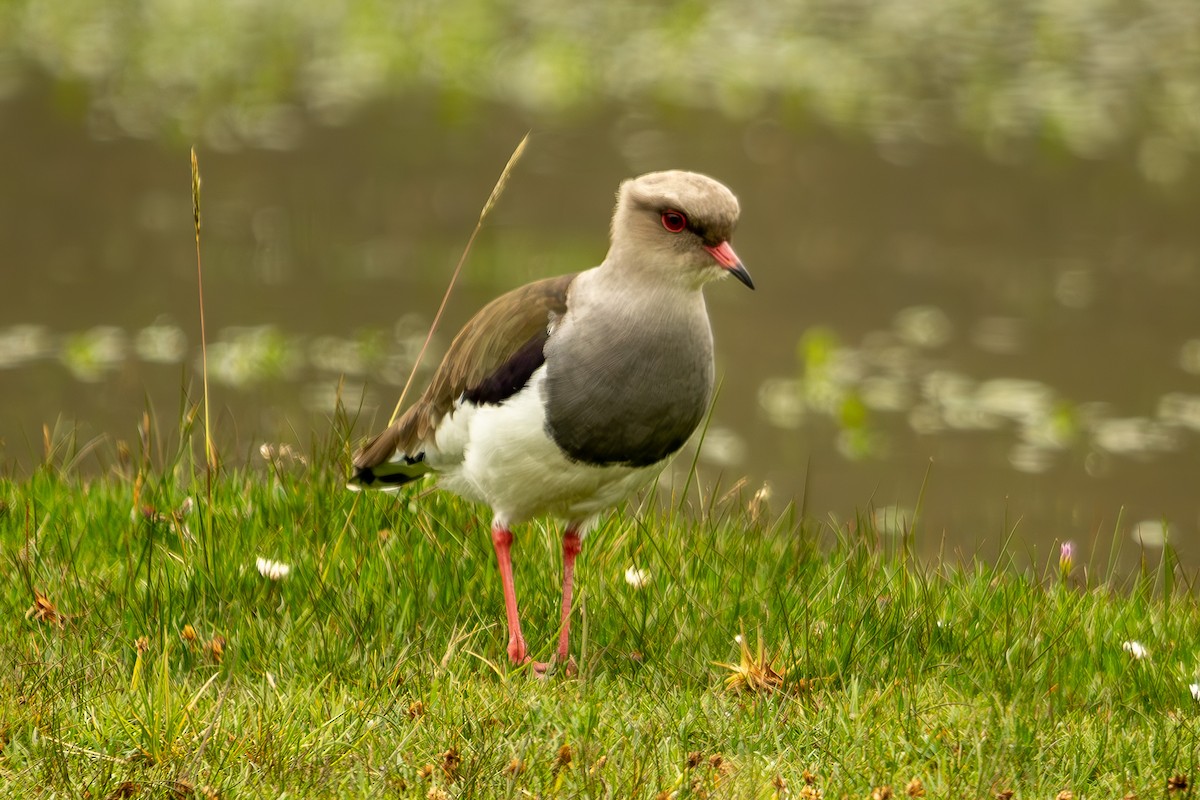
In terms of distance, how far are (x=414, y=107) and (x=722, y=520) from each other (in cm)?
1055

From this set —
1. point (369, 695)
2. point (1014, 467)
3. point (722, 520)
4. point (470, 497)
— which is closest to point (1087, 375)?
point (1014, 467)

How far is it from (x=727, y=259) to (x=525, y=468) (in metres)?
0.83

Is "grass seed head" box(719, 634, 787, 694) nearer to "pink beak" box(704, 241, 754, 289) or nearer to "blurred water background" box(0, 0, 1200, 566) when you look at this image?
"pink beak" box(704, 241, 754, 289)

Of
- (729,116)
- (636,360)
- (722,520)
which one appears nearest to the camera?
(636,360)

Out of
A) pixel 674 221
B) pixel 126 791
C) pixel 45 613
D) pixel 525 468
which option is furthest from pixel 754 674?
pixel 45 613

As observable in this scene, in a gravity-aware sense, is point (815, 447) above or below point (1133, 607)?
below

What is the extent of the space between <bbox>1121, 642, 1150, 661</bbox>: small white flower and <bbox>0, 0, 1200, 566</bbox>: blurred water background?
76 centimetres

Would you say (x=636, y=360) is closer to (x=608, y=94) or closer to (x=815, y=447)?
(x=815, y=447)

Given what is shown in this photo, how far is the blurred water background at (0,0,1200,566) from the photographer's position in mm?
9172

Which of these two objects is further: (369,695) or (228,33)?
(228,33)

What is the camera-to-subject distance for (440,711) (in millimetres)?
4312

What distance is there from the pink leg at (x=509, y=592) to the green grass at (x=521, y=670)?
5 centimetres

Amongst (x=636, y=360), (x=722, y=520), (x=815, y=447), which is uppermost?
(x=636, y=360)

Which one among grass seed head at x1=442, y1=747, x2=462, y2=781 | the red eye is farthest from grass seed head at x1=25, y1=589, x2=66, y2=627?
the red eye
